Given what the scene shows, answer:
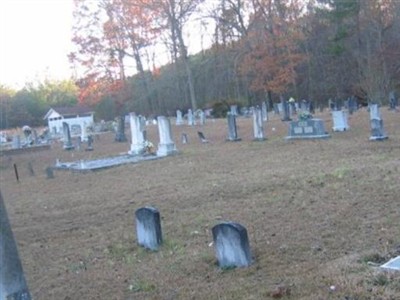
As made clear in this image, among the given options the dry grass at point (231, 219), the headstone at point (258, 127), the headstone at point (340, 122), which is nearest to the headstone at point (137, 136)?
the headstone at point (258, 127)

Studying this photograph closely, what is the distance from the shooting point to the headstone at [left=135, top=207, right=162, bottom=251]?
22.5 ft

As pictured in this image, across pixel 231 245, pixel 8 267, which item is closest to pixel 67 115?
pixel 231 245

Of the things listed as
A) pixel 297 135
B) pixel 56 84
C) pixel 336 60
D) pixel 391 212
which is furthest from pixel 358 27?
pixel 56 84

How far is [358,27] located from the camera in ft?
139

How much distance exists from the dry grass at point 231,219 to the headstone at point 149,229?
12 centimetres

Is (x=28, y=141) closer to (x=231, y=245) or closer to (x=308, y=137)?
(x=308, y=137)

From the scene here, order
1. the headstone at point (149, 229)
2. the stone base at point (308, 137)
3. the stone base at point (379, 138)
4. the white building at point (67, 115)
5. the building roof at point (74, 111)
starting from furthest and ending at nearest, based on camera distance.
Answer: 1. the building roof at point (74, 111)
2. the white building at point (67, 115)
3. the stone base at point (308, 137)
4. the stone base at point (379, 138)
5. the headstone at point (149, 229)

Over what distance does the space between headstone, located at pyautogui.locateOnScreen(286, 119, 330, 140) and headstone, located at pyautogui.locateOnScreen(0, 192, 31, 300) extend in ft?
51.8

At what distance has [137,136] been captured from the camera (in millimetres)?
20891

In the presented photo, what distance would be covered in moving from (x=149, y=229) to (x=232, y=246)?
1.72 meters

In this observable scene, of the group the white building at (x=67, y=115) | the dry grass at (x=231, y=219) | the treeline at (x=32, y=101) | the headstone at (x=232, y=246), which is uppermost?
the treeline at (x=32, y=101)

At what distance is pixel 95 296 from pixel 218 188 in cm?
547

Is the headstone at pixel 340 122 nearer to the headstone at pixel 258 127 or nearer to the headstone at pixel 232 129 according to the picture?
the headstone at pixel 258 127

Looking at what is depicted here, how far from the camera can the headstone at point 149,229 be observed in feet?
22.5
